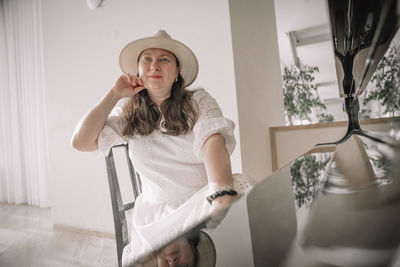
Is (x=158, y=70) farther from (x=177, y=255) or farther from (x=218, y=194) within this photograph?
(x=177, y=255)

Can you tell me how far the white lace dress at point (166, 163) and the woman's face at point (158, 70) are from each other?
121mm

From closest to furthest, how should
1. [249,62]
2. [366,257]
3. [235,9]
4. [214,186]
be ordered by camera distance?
[366,257]
[214,186]
[235,9]
[249,62]

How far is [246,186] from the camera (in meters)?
0.64

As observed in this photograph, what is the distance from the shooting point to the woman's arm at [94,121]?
803 millimetres

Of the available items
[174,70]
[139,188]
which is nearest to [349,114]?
[174,70]

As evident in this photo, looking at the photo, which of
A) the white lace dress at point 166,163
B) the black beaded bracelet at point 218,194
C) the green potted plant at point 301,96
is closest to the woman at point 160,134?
the white lace dress at point 166,163

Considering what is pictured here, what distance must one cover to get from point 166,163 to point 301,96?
1.78m

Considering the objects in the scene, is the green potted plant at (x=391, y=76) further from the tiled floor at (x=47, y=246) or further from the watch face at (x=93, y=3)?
the watch face at (x=93, y=3)

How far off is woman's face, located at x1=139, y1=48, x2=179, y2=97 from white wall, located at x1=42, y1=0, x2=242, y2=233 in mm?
527

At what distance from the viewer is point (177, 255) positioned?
2.5 inches

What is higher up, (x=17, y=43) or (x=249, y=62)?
(x=17, y=43)

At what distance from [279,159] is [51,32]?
230cm

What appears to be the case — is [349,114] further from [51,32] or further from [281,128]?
[51,32]

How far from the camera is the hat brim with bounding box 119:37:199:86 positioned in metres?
0.91
